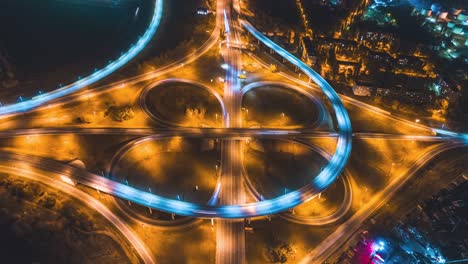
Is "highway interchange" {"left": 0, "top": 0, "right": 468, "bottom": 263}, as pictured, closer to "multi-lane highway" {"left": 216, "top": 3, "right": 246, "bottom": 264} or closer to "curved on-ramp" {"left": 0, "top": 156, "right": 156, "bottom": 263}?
"multi-lane highway" {"left": 216, "top": 3, "right": 246, "bottom": 264}

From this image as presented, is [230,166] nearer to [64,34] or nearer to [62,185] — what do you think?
[62,185]

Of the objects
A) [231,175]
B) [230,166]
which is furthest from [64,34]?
[231,175]

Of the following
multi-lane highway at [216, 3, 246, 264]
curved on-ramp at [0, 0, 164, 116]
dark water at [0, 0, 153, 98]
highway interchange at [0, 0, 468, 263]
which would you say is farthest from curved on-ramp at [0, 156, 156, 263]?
dark water at [0, 0, 153, 98]

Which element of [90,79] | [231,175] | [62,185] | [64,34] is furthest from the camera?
[64,34]

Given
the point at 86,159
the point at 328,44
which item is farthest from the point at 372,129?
the point at 86,159

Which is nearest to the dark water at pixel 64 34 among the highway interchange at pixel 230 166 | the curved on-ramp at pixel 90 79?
the curved on-ramp at pixel 90 79

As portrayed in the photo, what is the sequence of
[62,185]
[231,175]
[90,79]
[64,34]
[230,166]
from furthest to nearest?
[64,34] < [90,79] < [230,166] < [231,175] < [62,185]

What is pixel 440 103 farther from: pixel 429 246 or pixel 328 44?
pixel 429 246
